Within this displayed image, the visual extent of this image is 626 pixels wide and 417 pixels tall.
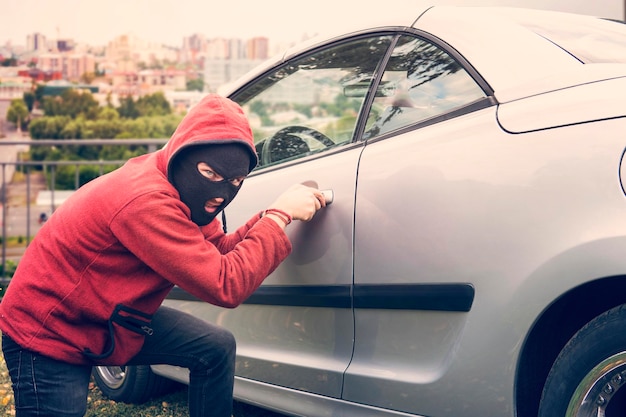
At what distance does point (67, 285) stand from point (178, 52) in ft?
112

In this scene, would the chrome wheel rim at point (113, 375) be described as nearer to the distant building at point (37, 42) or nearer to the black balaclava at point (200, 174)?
the black balaclava at point (200, 174)

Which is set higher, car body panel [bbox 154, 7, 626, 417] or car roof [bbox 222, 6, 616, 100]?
car roof [bbox 222, 6, 616, 100]

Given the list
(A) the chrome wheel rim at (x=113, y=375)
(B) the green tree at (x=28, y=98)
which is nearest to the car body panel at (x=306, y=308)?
(A) the chrome wheel rim at (x=113, y=375)

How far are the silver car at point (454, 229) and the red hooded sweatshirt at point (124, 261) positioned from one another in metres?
0.32

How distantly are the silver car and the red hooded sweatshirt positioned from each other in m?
0.32

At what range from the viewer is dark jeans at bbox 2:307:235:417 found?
2.03 meters

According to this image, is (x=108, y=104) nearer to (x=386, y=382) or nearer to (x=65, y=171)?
(x=65, y=171)

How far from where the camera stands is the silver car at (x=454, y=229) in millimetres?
1729

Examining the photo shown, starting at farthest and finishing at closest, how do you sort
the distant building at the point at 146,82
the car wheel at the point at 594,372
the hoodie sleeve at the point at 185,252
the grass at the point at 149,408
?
the distant building at the point at 146,82, the grass at the point at 149,408, the hoodie sleeve at the point at 185,252, the car wheel at the point at 594,372

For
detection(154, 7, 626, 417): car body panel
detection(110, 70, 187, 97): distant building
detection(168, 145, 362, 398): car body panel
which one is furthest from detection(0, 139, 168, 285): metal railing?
detection(110, 70, 187, 97): distant building

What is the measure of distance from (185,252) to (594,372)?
1.05 m

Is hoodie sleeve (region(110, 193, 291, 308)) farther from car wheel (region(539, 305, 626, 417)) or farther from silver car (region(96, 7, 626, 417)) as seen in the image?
car wheel (region(539, 305, 626, 417))

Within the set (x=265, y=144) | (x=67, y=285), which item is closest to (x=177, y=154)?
(x=67, y=285)

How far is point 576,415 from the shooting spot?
175 cm
